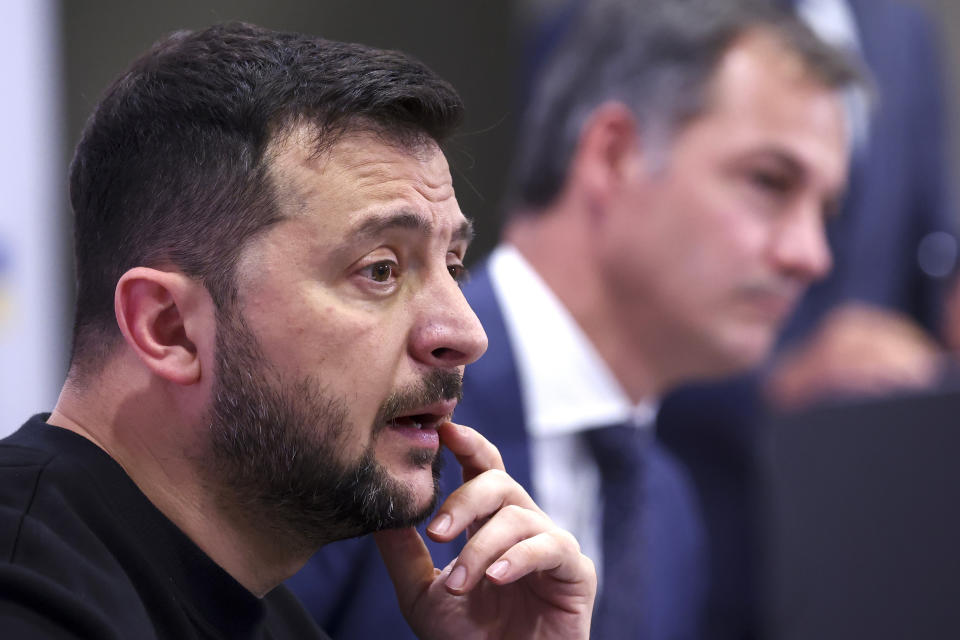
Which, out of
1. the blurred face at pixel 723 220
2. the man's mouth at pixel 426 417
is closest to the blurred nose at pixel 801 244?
the blurred face at pixel 723 220

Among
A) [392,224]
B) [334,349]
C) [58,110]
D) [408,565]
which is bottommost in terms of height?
[408,565]

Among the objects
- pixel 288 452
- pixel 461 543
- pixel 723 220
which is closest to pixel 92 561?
pixel 288 452

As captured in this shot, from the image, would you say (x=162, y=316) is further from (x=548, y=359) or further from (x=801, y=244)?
(x=801, y=244)

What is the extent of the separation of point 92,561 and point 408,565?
0.48 m

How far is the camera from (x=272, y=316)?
1157 mm

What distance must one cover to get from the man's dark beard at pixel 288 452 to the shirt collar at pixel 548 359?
82 centimetres

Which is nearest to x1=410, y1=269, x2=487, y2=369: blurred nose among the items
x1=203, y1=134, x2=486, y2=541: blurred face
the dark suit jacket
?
x1=203, y1=134, x2=486, y2=541: blurred face

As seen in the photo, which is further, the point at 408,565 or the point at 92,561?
the point at 408,565

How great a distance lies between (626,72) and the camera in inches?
91.7

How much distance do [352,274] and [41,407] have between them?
1.22 m

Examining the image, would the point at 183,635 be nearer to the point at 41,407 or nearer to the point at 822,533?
the point at 41,407

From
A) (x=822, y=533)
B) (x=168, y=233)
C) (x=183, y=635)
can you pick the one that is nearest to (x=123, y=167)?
(x=168, y=233)

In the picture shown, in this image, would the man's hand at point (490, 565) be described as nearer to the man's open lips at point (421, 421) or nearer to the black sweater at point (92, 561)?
the man's open lips at point (421, 421)

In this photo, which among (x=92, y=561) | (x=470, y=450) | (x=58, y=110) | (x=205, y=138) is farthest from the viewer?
(x=58, y=110)
